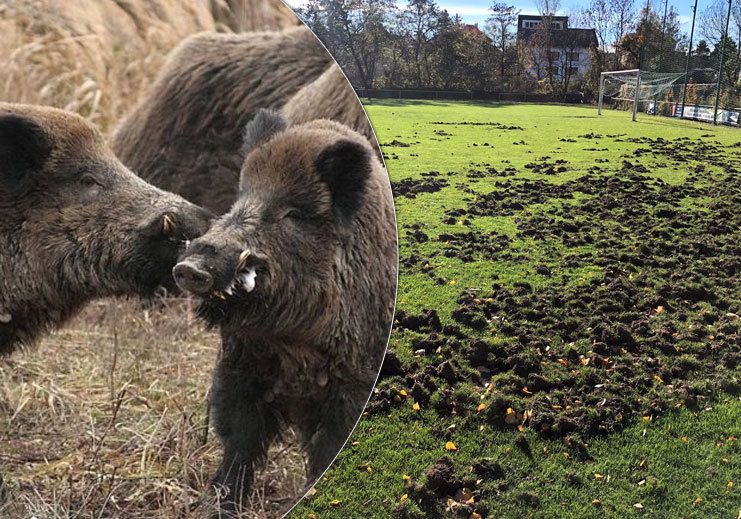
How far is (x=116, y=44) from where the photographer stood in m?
1.29

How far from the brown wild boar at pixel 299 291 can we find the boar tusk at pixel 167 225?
50mm

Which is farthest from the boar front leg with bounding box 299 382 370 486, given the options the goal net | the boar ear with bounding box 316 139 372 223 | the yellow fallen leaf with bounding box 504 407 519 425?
the goal net

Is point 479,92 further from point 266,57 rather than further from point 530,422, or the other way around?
point 266,57

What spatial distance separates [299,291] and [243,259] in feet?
0.52

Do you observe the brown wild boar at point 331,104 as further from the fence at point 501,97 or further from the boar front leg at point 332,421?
the fence at point 501,97

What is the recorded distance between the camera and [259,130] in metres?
1.29

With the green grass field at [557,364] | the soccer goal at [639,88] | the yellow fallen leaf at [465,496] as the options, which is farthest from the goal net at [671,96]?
the yellow fallen leaf at [465,496]

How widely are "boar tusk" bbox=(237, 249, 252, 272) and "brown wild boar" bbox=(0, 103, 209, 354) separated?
72mm

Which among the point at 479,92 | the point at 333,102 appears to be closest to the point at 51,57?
the point at 333,102

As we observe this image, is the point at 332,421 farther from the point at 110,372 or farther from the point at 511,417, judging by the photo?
the point at 511,417

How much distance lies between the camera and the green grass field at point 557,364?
11.3 feet

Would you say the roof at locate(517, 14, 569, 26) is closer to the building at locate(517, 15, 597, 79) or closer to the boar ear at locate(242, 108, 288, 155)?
the building at locate(517, 15, 597, 79)

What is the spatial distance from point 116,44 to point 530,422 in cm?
312

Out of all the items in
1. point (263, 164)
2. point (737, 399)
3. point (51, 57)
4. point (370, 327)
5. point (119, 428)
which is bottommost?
point (737, 399)
